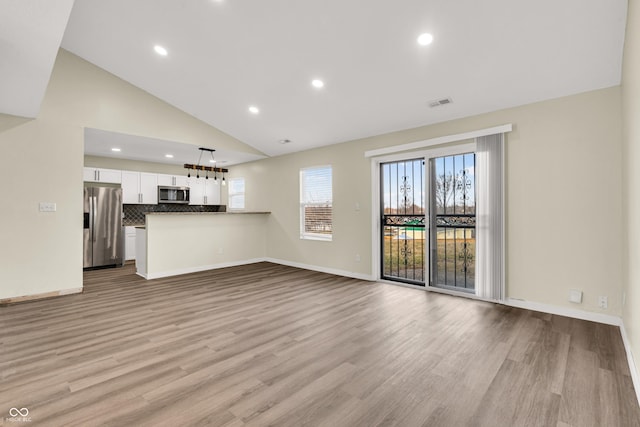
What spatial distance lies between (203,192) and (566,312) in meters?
7.91

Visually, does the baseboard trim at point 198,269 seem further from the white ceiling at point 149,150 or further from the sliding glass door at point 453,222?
the sliding glass door at point 453,222

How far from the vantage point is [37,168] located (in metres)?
4.05

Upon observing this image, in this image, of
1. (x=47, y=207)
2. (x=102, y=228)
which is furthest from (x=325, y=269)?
(x=102, y=228)

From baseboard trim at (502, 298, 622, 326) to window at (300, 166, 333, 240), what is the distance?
3174 mm

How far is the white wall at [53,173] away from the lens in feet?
12.8

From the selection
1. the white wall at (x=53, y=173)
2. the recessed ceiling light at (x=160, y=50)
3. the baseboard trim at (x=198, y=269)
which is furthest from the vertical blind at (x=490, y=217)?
the white wall at (x=53, y=173)

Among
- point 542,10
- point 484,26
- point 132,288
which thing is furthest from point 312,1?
point 132,288

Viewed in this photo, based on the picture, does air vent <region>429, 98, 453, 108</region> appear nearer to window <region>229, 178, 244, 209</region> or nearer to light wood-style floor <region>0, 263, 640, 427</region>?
light wood-style floor <region>0, 263, 640, 427</region>

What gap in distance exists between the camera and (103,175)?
6.51 metres

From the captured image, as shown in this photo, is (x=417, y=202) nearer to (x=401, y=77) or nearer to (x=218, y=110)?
(x=401, y=77)

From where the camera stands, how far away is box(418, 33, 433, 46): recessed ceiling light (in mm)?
2857

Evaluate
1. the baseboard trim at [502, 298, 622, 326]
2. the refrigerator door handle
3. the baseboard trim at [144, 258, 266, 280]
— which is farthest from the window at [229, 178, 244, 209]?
the baseboard trim at [502, 298, 622, 326]

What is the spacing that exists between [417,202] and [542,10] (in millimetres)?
2706

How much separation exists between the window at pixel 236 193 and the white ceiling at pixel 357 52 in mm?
3243
